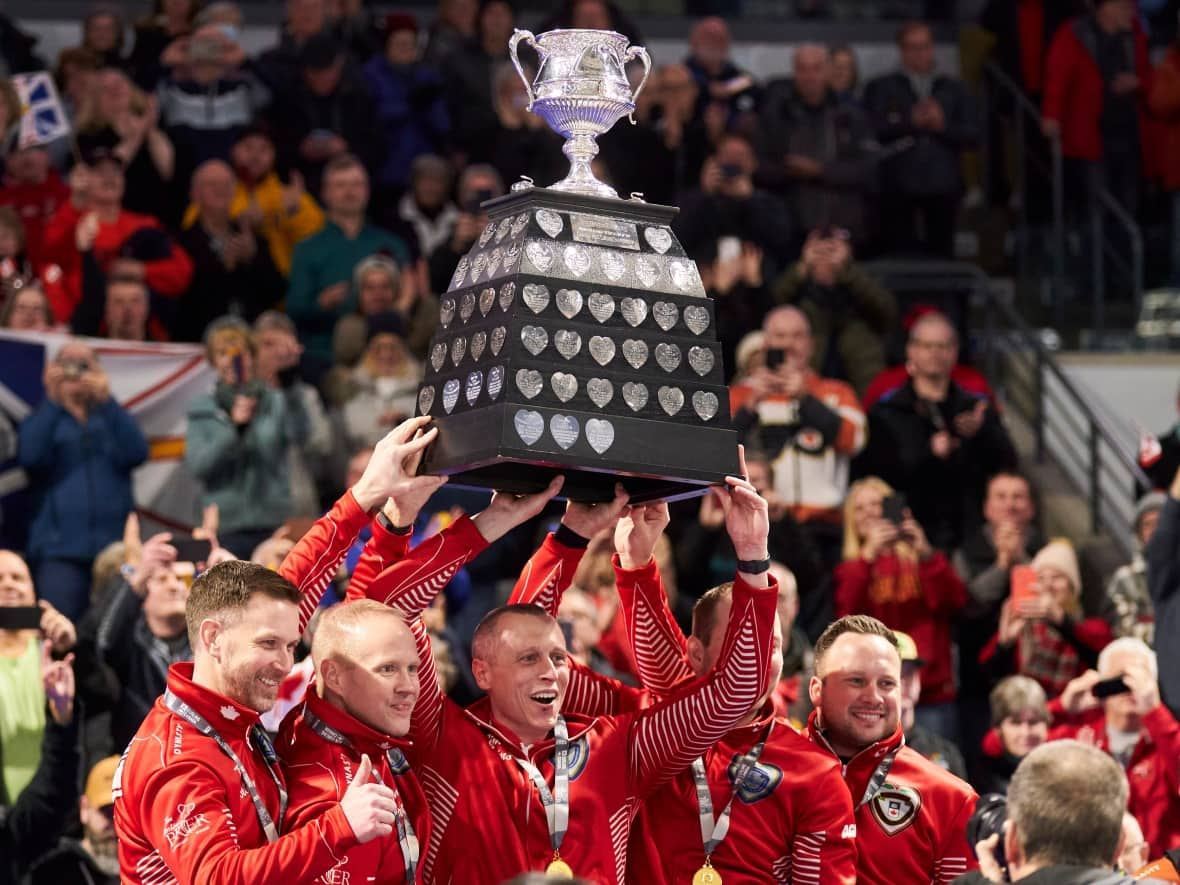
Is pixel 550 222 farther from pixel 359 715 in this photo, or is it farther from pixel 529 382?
→ pixel 359 715

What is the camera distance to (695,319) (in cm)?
688

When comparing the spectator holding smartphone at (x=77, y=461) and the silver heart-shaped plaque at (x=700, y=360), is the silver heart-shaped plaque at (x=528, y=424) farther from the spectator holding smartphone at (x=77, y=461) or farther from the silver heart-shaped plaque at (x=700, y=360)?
the spectator holding smartphone at (x=77, y=461)

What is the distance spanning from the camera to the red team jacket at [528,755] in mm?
6691

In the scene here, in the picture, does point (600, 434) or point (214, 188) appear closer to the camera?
point (600, 434)

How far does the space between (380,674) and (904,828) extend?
6.20ft

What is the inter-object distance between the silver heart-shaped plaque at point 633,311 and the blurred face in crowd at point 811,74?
7785 millimetres

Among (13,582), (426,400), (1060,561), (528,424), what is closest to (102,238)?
(13,582)

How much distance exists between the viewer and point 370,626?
6406 millimetres

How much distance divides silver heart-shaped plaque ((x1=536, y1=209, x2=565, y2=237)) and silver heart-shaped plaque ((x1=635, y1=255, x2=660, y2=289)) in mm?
253

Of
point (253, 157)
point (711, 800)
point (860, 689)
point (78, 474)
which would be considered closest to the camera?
point (711, 800)

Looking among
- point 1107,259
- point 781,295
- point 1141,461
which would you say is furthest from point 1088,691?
point 1107,259

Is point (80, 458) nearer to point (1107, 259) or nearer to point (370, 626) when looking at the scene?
point (370, 626)

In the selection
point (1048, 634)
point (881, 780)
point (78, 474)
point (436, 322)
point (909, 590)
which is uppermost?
point (436, 322)

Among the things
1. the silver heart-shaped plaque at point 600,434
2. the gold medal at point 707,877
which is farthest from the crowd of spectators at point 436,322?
the silver heart-shaped plaque at point 600,434
